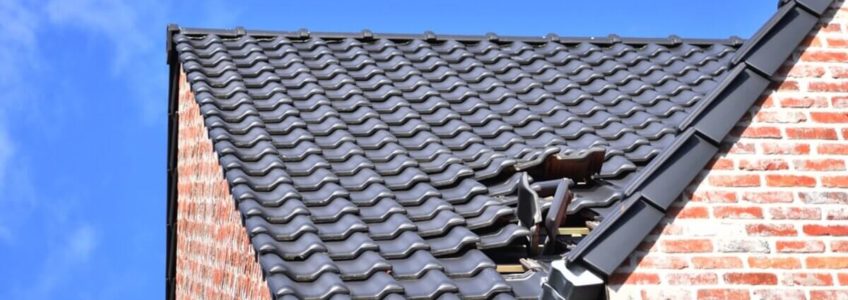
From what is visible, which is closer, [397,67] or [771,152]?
[771,152]

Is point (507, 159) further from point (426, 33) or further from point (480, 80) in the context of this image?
point (426, 33)

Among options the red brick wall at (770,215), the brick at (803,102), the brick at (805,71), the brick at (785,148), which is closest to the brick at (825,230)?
the red brick wall at (770,215)

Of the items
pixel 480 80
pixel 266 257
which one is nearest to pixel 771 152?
pixel 266 257

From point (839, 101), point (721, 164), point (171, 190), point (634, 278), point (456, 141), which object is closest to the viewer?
point (634, 278)

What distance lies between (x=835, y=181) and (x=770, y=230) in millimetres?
465

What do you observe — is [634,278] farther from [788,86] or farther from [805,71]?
[805,71]

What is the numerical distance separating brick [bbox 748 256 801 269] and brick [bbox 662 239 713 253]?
0.74 feet

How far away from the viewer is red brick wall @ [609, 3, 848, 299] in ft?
22.2

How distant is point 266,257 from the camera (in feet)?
25.1

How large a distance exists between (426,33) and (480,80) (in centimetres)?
116

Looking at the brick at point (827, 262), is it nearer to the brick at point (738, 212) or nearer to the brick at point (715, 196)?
the brick at point (738, 212)

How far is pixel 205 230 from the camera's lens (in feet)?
35.1

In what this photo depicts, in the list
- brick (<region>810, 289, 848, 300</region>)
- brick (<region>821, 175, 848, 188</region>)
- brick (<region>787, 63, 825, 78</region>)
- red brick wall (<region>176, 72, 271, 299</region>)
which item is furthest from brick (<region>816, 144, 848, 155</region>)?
red brick wall (<region>176, 72, 271, 299</region>)

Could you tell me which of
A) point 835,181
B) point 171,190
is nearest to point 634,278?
point 835,181
